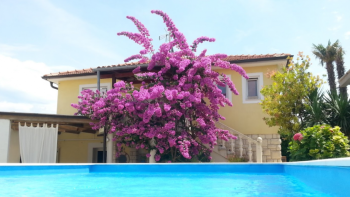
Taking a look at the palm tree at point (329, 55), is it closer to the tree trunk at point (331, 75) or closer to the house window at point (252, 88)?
the tree trunk at point (331, 75)

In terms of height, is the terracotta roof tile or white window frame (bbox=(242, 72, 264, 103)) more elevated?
the terracotta roof tile

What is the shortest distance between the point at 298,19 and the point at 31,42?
10595mm

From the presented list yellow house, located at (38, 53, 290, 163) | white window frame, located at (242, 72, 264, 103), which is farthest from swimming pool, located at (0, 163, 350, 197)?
white window frame, located at (242, 72, 264, 103)

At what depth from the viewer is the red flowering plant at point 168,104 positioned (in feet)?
36.5

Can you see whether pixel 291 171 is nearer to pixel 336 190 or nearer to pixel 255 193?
pixel 255 193

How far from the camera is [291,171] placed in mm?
7148

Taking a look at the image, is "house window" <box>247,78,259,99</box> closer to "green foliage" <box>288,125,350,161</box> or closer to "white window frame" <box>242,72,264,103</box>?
"white window frame" <box>242,72,264,103</box>

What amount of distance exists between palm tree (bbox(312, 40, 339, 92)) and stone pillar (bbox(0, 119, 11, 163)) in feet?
79.9

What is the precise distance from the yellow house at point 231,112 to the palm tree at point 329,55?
49.3 ft

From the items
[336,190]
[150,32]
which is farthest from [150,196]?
[150,32]

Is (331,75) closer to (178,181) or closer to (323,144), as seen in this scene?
(323,144)

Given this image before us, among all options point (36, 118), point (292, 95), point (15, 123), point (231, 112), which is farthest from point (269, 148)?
point (15, 123)

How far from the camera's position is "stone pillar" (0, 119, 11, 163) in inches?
429

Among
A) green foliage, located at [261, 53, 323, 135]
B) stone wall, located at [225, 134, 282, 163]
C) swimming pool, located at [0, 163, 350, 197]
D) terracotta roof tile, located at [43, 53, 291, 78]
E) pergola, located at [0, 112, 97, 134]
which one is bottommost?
swimming pool, located at [0, 163, 350, 197]
